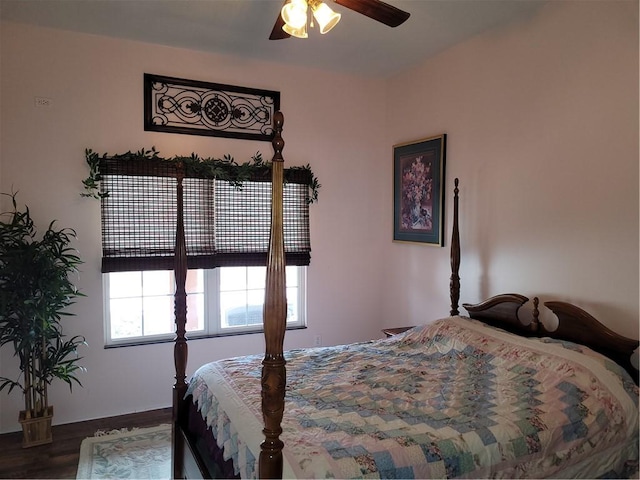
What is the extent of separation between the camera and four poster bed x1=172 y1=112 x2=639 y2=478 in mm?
1521

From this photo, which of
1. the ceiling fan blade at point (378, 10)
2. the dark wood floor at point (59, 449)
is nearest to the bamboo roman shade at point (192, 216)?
the dark wood floor at point (59, 449)

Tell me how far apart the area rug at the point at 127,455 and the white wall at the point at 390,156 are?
0.39 metres

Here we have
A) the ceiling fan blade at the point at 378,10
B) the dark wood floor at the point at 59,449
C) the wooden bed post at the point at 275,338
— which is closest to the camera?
the wooden bed post at the point at 275,338

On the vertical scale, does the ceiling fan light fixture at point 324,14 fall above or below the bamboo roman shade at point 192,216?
above

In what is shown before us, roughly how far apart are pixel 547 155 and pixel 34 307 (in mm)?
3315

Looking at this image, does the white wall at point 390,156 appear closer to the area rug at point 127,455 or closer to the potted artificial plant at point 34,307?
the potted artificial plant at point 34,307

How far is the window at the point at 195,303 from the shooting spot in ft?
11.5

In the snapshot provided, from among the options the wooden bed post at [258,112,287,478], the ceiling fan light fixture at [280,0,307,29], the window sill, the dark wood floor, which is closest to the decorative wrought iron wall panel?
the window sill

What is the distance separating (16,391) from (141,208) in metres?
1.55

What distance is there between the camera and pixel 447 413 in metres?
1.91

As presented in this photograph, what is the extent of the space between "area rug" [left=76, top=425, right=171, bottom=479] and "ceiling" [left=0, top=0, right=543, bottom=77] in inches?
111

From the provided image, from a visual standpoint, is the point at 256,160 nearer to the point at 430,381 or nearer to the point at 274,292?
the point at 430,381

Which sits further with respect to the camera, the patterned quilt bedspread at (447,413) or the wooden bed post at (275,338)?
the patterned quilt bedspread at (447,413)

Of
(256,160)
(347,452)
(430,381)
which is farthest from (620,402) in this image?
(256,160)
